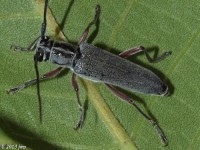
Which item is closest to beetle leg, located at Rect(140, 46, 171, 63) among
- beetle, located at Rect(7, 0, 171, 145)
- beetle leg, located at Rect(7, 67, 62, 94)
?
beetle, located at Rect(7, 0, 171, 145)

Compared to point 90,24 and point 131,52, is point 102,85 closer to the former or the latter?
point 131,52

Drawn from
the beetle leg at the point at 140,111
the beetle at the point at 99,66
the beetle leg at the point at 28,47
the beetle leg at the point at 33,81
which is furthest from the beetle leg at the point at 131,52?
the beetle leg at the point at 28,47

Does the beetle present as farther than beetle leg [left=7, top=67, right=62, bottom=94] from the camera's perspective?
Yes

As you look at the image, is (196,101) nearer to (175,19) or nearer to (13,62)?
(175,19)

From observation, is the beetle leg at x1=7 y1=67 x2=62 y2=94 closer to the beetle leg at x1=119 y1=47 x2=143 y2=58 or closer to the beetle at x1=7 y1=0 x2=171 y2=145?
the beetle at x1=7 y1=0 x2=171 y2=145

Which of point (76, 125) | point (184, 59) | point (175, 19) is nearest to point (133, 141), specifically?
point (76, 125)

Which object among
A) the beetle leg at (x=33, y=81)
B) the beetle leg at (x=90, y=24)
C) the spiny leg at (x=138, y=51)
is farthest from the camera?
the spiny leg at (x=138, y=51)

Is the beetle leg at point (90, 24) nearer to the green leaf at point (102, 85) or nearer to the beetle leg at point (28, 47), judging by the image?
the green leaf at point (102, 85)
